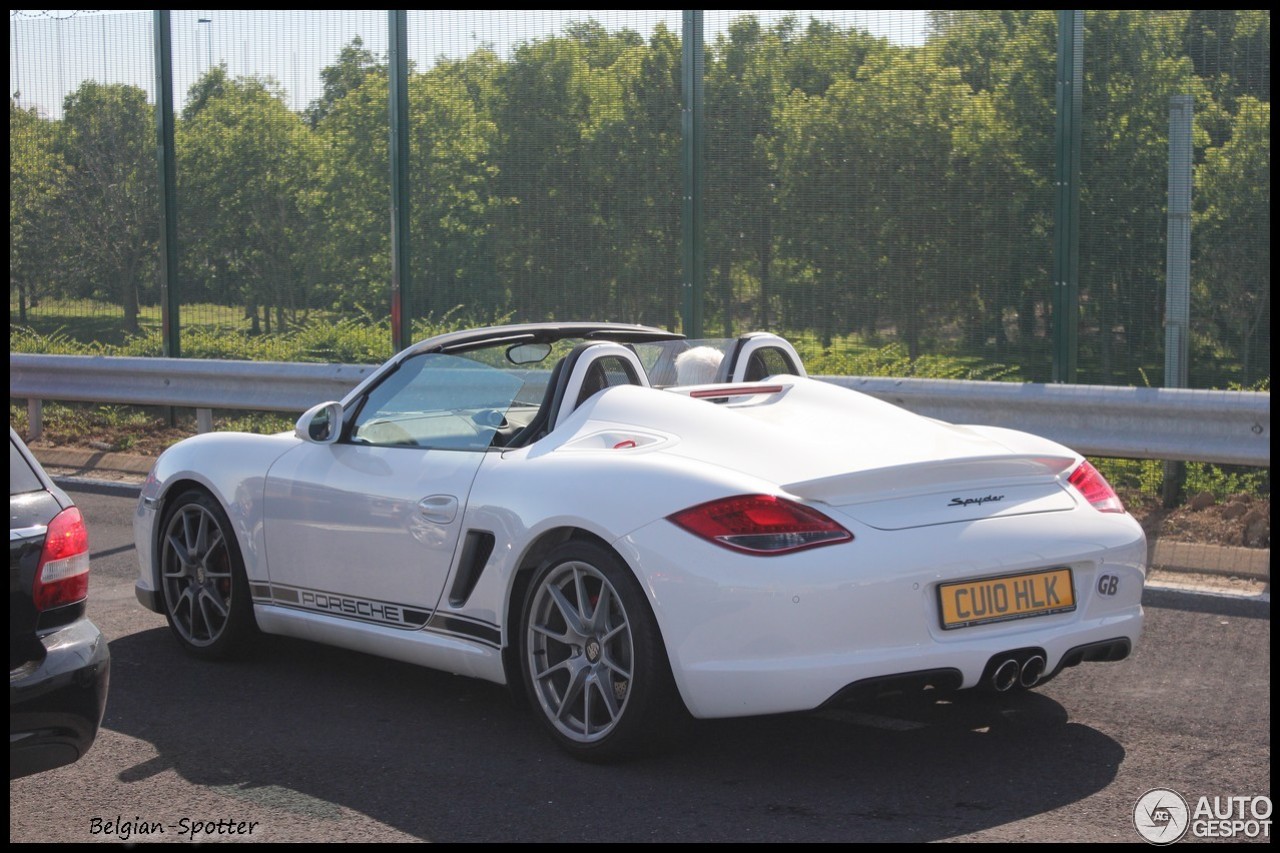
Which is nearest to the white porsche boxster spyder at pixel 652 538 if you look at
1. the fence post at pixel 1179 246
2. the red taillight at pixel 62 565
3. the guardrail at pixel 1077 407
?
the red taillight at pixel 62 565

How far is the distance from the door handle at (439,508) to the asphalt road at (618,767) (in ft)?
2.27

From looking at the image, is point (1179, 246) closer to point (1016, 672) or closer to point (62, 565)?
point (1016, 672)

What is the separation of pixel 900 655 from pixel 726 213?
7512 mm

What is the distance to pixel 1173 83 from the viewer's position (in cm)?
964

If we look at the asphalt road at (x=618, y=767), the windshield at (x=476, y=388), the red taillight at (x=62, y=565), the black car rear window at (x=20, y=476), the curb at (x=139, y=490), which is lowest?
the asphalt road at (x=618, y=767)

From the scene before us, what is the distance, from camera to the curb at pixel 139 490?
25.5 feet

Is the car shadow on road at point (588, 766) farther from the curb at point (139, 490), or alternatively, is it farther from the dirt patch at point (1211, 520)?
the dirt patch at point (1211, 520)

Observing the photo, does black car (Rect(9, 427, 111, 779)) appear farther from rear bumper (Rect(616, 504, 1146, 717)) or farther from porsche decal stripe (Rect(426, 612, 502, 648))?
rear bumper (Rect(616, 504, 1146, 717))

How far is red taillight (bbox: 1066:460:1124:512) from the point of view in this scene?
16.6 ft

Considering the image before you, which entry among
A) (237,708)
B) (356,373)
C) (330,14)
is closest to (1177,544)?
(237,708)

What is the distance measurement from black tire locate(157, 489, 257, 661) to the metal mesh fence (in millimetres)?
5672

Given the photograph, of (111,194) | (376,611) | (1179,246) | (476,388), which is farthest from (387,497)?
(111,194)

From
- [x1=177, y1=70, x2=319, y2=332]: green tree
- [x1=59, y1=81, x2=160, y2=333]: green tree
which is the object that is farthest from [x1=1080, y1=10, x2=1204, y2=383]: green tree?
[x1=59, y1=81, x2=160, y2=333]: green tree

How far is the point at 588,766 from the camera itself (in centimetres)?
468
